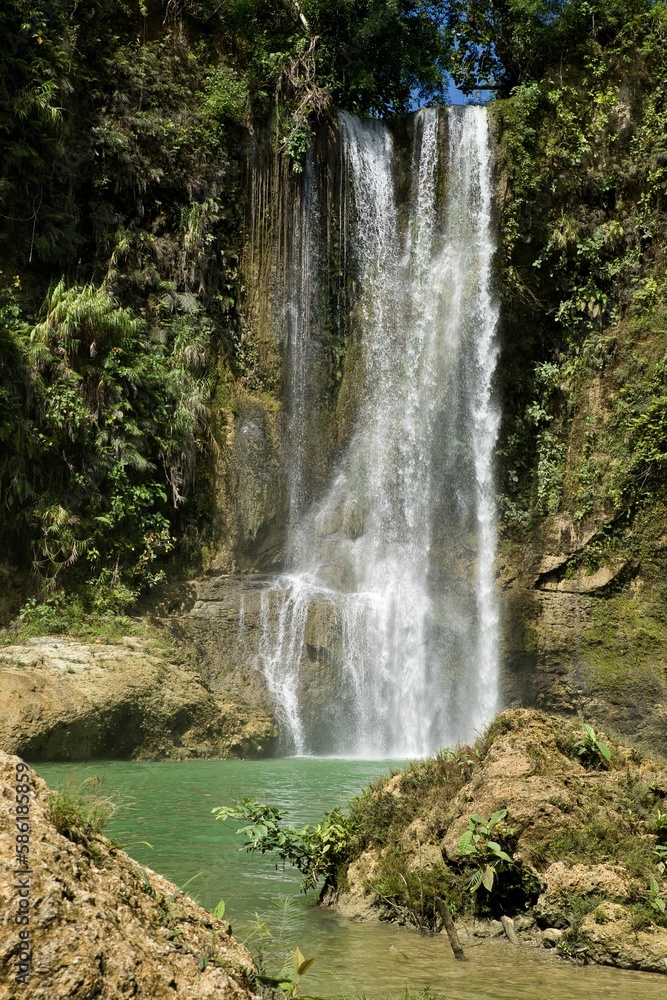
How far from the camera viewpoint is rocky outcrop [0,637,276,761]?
1144 centimetres

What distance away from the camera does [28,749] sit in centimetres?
1127

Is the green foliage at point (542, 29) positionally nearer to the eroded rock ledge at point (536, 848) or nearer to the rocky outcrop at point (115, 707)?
the rocky outcrop at point (115, 707)

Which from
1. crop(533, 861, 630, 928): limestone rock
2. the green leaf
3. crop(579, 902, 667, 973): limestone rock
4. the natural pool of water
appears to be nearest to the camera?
the natural pool of water

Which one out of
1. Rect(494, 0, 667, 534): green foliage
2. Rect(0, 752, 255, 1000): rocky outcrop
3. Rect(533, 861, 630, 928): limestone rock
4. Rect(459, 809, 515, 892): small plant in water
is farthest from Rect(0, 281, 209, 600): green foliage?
Rect(0, 752, 255, 1000): rocky outcrop

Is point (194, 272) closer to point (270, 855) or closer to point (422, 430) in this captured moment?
point (422, 430)

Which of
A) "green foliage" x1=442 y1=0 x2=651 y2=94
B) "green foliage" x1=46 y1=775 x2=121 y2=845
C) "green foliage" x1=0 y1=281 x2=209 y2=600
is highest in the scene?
"green foliage" x1=442 y1=0 x2=651 y2=94

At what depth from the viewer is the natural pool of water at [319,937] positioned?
13.1 feet

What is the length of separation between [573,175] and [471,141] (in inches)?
96.5

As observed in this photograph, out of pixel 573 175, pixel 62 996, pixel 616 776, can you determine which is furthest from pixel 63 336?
pixel 62 996

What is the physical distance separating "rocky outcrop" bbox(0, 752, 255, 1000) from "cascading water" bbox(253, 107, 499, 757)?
12.6 metres

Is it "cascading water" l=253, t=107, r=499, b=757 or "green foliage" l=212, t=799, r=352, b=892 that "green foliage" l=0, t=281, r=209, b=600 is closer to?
"cascading water" l=253, t=107, r=499, b=757

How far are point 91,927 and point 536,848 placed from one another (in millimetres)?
2967

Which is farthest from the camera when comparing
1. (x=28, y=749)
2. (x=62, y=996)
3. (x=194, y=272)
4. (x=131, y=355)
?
(x=194, y=272)

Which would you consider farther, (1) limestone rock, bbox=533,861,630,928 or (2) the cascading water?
(2) the cascading water
